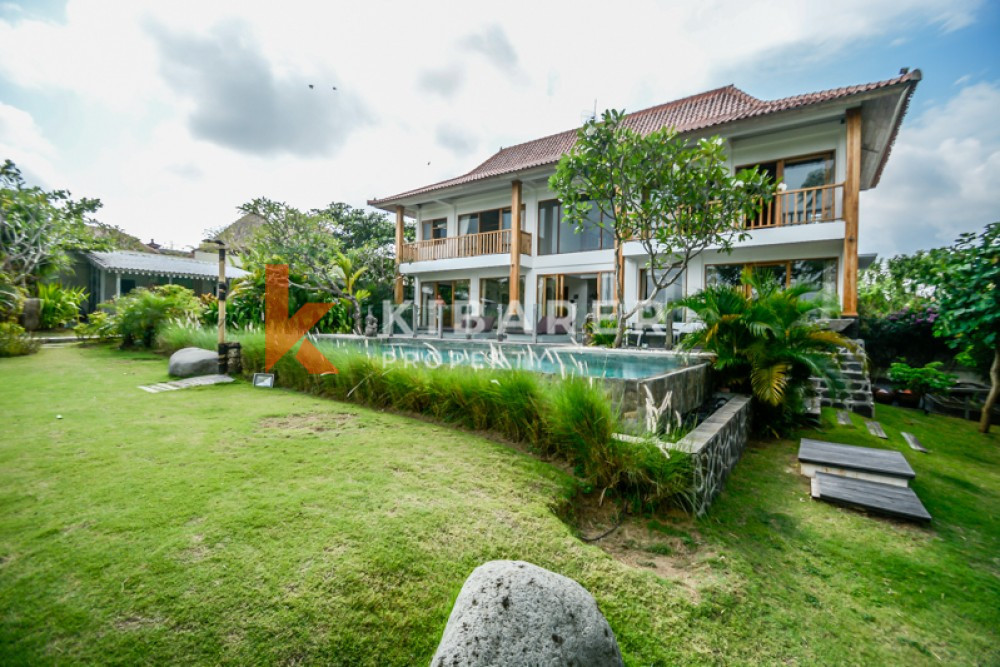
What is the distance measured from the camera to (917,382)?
8125 mm

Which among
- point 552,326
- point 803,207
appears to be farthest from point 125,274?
point 803,207

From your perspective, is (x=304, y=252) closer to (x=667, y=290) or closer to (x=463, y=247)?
(x=463, y=247)

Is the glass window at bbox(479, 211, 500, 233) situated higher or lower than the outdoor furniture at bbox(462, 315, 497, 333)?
higher

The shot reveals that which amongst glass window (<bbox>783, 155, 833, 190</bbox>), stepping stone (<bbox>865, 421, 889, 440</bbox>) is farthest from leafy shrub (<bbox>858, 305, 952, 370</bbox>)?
stepping stone (<bbox>865, 421, 889, 440</bbox>)

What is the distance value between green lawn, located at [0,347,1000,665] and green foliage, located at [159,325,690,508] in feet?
0.91

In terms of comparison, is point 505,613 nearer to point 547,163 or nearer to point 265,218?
point 265,218

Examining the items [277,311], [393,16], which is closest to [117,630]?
[393,16]

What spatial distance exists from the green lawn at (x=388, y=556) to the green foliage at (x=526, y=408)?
28 centimetres

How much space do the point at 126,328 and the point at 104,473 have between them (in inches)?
433

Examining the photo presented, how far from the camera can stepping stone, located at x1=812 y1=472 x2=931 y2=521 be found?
324cm

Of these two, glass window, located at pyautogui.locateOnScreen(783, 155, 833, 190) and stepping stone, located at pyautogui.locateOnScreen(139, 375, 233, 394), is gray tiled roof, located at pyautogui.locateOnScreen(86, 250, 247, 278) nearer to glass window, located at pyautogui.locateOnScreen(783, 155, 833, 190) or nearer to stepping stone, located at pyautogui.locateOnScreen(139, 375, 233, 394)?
stepping stone, located at pyautogui.locateOnScreen(139, 375, 233, 394)

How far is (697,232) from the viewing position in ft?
25.8

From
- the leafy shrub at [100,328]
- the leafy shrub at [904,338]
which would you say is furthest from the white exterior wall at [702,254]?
the leafy shrub at [100,328]

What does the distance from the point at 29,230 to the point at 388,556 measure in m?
21.9
